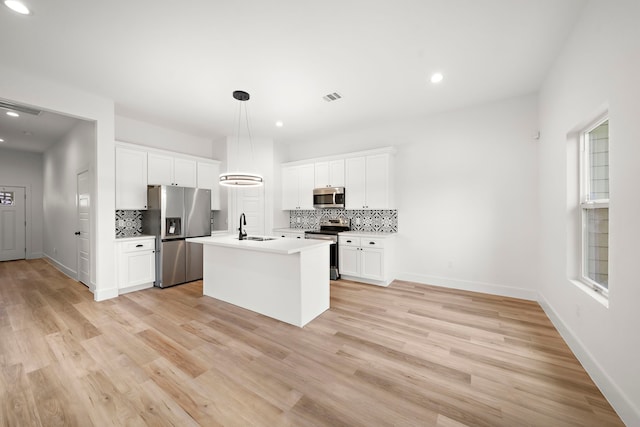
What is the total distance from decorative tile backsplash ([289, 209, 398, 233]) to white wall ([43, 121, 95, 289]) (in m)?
3.71

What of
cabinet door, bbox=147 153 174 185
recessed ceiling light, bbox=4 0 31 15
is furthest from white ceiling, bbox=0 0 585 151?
cabinet door, bbox=147 153 174 185

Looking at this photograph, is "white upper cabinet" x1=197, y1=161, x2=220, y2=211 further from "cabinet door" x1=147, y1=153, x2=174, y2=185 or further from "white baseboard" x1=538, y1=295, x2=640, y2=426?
"white baseboard" x1=538, y1=295, x2=640, y2=426

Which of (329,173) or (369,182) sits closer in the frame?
(369,182)

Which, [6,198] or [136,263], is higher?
[6,198]

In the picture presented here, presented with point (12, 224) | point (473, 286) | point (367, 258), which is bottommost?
point (473, 286)

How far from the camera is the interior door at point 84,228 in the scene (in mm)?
4081

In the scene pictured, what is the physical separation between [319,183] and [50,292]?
487cm

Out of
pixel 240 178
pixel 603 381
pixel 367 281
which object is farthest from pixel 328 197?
pixel 603 381

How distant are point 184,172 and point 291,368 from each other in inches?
170

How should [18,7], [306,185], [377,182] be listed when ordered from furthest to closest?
[306,185], [377,182], [18,7]

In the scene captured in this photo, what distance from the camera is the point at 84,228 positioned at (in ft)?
14.0

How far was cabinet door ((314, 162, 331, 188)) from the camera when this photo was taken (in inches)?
205

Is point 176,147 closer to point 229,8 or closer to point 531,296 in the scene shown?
point 229,8

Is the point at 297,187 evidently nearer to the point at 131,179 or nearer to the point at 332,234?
the point at 332,234
